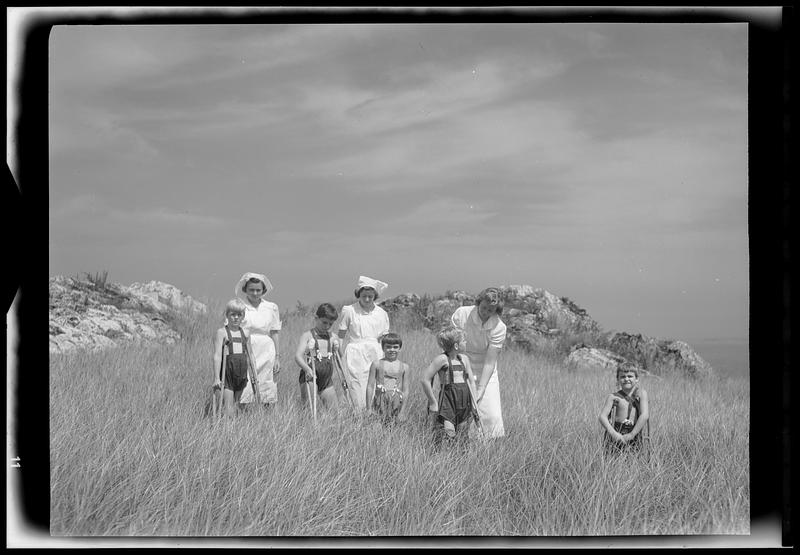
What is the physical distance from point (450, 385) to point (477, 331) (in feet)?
2.12

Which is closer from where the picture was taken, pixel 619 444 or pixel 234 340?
pixel 619 444

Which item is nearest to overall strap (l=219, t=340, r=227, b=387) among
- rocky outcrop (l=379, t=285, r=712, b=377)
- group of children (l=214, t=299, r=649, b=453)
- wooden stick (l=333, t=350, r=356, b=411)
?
group of children (l=214, t=299, r=649, b=453)

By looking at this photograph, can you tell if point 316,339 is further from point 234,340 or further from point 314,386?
point 234,340

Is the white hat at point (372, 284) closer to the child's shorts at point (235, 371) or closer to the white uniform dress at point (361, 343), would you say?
the white uniform dress at point (361, 343)

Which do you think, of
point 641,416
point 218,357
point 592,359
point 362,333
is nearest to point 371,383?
point 362,333

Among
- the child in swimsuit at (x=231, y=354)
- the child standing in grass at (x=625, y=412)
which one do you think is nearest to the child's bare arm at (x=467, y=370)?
the child standing in grass at (x=625, y=412)

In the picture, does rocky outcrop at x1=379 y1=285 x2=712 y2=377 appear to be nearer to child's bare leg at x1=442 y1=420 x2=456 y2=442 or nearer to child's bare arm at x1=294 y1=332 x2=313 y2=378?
child's bare arm at x1=294 y1=332 x2=313 y2=378

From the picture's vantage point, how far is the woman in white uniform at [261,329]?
6984 mm

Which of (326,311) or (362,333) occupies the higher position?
(326,311)

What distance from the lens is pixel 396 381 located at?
671 centimetres

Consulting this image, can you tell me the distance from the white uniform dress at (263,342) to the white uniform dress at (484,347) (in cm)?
191
